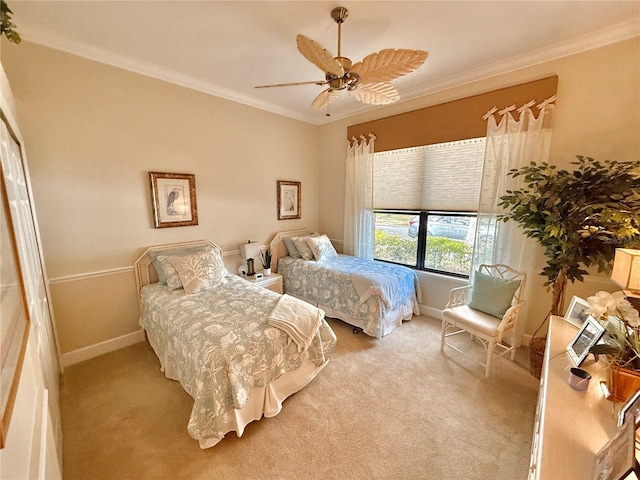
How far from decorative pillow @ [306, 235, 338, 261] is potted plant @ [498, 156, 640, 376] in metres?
2.33

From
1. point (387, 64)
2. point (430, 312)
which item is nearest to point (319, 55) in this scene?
point (387, 64)

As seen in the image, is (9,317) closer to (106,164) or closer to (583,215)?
(106,164)

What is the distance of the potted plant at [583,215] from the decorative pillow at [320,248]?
2.33m

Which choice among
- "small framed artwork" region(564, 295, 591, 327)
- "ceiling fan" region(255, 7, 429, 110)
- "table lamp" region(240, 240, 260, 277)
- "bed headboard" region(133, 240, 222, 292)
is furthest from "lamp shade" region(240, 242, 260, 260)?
"small framed artwork" region(564, 295, 591, 327)

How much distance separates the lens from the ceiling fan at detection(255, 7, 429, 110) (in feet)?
5.32

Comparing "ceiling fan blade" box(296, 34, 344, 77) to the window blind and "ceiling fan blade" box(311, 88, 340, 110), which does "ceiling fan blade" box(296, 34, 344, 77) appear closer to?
"ceiling fan blade" box(311, 88, 340, 110)

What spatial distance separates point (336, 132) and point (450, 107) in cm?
→ 177

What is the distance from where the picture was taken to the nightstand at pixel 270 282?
3307 mm

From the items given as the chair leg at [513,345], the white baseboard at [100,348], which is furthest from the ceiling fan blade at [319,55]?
the white baseboard at [100,348]

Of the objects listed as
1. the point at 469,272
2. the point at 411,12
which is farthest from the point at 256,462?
the point at 411,12

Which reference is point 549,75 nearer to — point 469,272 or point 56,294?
point 469,272

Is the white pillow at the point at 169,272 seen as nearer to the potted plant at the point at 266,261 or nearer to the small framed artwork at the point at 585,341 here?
the potted plant at the point at 266,261

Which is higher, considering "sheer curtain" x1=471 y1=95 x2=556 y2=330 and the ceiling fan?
the ceiling fan

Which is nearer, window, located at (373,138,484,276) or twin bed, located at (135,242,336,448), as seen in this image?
twin bed, located at (135,242,336,448)
